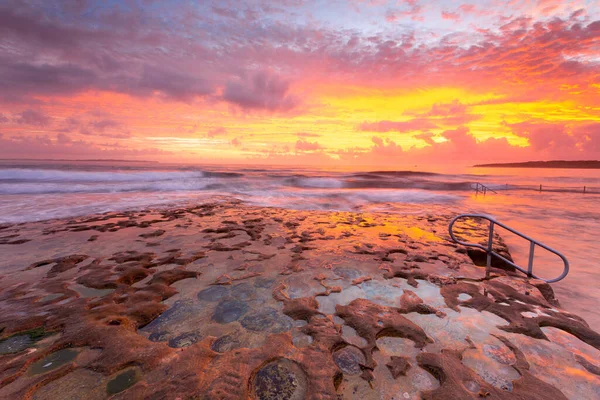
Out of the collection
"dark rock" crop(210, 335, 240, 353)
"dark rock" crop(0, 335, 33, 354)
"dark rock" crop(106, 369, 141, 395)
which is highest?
"dark rock" crop(210, 335, 240, 353)

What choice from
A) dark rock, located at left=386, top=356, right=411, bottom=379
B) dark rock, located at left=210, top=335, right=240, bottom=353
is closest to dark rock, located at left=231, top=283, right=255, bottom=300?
dark rock, located at left=210, top=335, right=240, bottom=353

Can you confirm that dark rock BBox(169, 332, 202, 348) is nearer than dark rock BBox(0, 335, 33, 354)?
No

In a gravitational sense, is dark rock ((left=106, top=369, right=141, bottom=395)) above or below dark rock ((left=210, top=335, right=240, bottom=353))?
below

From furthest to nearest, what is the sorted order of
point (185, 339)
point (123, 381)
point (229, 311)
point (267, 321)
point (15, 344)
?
1. point (229, 311)
2. point (267, 321)
3. point (185, 339)
4. point (15, 344)
5. point (123, 381)

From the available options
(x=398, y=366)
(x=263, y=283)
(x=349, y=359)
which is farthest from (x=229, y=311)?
(x=398, y=366)

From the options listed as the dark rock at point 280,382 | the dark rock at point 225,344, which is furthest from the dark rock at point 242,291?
Result: the dark rock at point 280,382

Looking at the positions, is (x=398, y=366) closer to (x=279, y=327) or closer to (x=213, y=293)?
(x=279, y=327)

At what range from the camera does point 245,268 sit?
5.14 metres

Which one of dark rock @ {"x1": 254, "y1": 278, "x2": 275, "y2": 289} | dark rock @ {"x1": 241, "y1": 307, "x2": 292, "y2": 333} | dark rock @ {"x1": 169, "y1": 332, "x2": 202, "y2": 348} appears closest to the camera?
dark rock @ {"x1": 169, "y1": 332, "x2": 202, "y2": 348}

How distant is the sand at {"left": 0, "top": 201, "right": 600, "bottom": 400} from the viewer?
243 centimetres

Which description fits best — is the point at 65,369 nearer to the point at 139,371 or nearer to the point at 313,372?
the point at 139,371

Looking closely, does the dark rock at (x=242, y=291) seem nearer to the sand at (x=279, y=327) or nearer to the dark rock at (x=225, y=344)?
the sand at (x=279, y=327)

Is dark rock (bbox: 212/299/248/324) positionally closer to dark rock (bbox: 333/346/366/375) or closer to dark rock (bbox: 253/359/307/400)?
dark rock (bbox: 253/359/307/400)

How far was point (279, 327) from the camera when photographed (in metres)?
3.29
